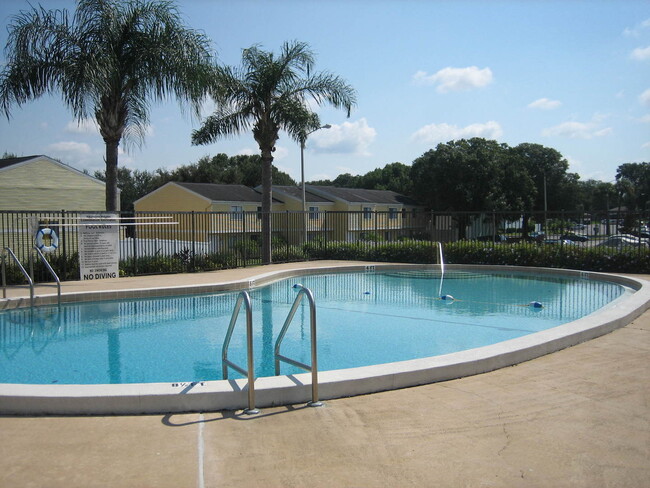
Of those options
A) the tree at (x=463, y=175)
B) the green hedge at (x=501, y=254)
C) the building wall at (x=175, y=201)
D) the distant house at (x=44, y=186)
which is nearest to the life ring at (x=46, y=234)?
the green hedge at (x=501, y=254)

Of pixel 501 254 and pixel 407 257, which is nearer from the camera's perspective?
pixel 501 254

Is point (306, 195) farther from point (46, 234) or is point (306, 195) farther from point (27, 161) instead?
point (46, 234)

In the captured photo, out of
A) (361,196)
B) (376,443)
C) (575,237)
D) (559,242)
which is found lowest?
(376,443)

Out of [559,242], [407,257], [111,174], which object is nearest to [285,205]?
[407,257]

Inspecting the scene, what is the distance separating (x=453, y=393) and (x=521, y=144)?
192 feet

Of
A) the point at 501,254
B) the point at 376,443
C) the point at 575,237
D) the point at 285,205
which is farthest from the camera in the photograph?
the point at 285,205

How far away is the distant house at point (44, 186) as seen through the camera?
2317 cm

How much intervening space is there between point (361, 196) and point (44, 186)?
2768 cm

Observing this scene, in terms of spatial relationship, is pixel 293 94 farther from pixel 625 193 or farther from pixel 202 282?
pixel 625 193

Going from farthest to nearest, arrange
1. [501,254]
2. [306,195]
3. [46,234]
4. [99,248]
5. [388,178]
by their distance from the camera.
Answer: [388,178], [306,195], [501,254], [99,248], [46,234]

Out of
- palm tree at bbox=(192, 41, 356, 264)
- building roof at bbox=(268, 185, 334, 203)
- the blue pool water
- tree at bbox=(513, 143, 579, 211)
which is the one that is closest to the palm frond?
palm tree at bbox=(192, 41, 356, 264)

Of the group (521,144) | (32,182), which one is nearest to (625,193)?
(521,144)

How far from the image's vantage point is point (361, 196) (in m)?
46.6

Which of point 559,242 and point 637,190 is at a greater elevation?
point 637,190
